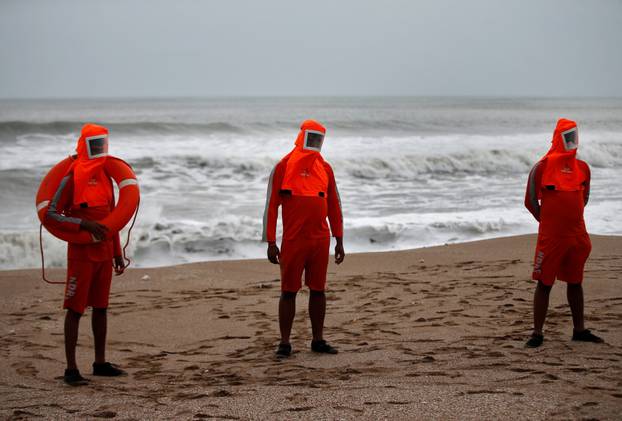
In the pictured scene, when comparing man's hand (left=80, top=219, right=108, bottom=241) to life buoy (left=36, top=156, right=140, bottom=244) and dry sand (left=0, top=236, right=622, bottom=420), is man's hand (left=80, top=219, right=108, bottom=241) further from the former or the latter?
dry sand (left=0, top=236, right=622, bottom=420)

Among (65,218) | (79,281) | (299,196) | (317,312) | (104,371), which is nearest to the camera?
(65,218)

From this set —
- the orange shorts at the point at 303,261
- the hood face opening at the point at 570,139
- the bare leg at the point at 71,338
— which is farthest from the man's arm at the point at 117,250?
the hood face opening at the point at 570,139

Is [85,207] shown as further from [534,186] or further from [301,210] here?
[534,186]

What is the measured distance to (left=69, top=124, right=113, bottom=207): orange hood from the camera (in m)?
5.09

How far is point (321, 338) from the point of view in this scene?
5.88 m

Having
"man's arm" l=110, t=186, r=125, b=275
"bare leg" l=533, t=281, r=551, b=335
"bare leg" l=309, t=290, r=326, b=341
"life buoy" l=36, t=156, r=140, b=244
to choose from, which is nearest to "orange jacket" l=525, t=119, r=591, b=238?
"bare leg" l=533, t=281, r=551, b=335

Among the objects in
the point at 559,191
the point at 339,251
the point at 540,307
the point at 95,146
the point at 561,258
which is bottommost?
the point at 540,307

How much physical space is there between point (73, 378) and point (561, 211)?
3668 mm

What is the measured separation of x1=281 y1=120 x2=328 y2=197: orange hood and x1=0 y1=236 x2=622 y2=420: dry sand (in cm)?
126

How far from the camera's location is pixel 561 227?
5672 mm

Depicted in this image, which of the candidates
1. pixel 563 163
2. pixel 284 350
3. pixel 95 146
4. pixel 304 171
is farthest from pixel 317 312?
pixel 563 163

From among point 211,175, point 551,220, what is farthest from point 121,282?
point 211,175

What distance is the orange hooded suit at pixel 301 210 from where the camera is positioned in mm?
5699

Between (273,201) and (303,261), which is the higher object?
(273,201)
